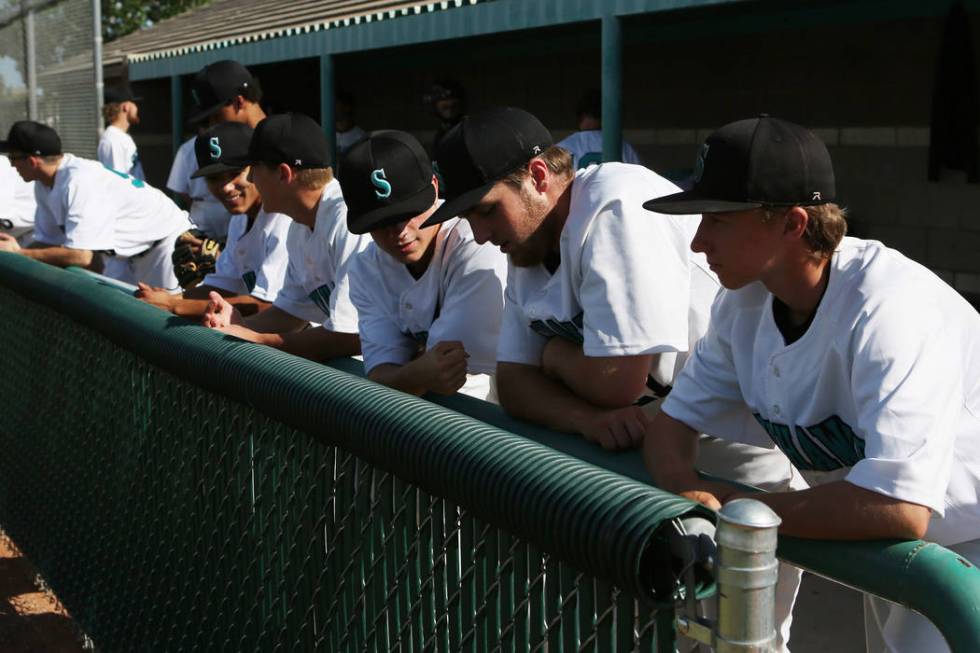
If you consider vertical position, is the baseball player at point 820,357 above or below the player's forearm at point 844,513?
above

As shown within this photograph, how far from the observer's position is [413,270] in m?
3.20

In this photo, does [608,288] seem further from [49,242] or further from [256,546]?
[49,242]

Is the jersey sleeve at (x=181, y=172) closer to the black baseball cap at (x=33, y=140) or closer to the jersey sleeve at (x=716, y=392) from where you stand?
the black baseball cap at (x=33, y=140)

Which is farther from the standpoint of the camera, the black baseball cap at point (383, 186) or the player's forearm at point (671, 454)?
the black baseball cap at point (383, 186)

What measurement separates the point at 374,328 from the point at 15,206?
6.28 metres

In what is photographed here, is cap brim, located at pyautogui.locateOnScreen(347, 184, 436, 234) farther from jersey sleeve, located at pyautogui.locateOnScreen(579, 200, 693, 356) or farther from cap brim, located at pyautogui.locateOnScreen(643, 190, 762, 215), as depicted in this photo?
cap brim, located at pyautogui.locateOnScreen(643, 190, 762, 215)

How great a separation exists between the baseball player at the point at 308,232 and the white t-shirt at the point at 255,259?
0.30m

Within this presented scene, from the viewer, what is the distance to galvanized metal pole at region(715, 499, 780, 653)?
3.48 ft

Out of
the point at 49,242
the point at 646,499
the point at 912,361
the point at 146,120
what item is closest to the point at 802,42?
the point at 49,242

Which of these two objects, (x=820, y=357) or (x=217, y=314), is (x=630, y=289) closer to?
(x=820, y=357)

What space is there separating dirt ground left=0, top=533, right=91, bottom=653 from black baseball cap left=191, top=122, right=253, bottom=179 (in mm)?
1570

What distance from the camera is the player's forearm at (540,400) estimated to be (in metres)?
2.18

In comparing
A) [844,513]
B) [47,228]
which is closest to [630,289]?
[844,513]

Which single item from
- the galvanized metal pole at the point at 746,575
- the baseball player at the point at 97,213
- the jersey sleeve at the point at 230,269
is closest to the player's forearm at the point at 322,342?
the jersey sleeve at the point at 230,269
